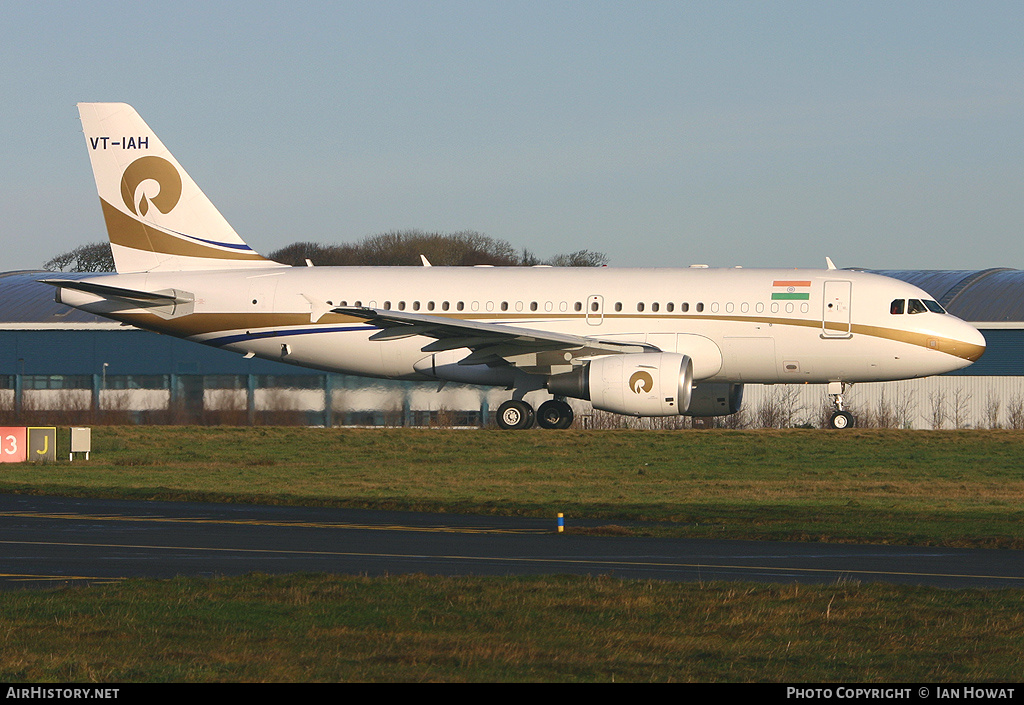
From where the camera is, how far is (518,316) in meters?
34.5

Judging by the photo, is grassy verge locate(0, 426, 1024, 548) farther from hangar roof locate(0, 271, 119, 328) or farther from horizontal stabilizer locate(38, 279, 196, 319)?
hangar roof locate(0, 271, 119, 328)

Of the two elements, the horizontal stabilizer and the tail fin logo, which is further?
the tail fin logo

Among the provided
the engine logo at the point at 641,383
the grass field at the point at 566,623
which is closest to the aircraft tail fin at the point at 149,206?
the engine logo at the point at 641,383

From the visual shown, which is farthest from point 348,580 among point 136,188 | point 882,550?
point 136,188

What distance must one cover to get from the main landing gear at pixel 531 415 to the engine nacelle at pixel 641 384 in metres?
3.09

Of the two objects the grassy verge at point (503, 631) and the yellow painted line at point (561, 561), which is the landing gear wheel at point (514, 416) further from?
the grassy verge at point (503, 631)

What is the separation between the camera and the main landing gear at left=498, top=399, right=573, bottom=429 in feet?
115

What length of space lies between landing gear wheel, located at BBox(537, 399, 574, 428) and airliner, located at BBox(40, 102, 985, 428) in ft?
0.16

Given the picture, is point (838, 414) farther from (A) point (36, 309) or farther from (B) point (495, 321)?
(A) point (36, 309)

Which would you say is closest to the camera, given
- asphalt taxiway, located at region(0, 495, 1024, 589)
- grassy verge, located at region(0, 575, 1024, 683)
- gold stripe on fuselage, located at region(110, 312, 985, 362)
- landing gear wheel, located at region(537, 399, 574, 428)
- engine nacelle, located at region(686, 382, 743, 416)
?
grassy verge, located at region(0, 575, 1024, 683)

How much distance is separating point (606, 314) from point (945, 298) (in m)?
24.8

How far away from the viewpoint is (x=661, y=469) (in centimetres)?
2764

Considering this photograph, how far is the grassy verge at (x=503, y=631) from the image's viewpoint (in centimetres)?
886

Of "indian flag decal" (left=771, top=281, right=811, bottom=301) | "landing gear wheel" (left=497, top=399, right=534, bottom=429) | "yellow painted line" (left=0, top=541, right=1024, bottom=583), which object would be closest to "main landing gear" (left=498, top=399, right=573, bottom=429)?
"landing gear wheel" (left=497, top=399, right=534, bottom=429)
